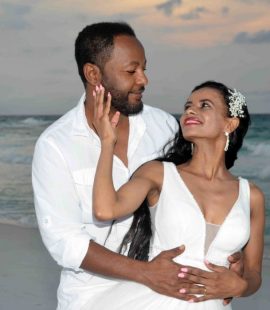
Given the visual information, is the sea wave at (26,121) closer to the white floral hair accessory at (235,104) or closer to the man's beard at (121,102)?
the man's beard at (121,102)

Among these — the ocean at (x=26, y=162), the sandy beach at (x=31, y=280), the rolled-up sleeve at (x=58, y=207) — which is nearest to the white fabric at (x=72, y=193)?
the rolled-up sleeve at (x=58, y=207)

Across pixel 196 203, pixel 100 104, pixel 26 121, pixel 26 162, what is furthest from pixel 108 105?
pixel 26 121

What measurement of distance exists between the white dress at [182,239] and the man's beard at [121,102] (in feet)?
1.14

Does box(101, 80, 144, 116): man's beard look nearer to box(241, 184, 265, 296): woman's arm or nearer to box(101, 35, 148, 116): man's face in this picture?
box(101, 35, 148, 116): man's face

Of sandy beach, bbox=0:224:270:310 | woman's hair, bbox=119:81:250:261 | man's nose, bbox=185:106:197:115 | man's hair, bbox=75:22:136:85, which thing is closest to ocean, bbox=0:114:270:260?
sandy beach, bbox=0:224:270:310

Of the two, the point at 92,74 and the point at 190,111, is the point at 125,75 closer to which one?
the point at 92,74

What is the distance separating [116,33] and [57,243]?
80 cm

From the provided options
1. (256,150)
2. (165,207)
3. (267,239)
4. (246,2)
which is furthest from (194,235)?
(246,2)

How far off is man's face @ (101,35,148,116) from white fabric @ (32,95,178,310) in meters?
0.15

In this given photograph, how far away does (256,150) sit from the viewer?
1436 cm

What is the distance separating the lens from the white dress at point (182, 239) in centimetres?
265

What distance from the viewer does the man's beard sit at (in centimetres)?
290

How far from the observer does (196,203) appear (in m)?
2.71

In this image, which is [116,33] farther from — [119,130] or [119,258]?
→ [119,258]
